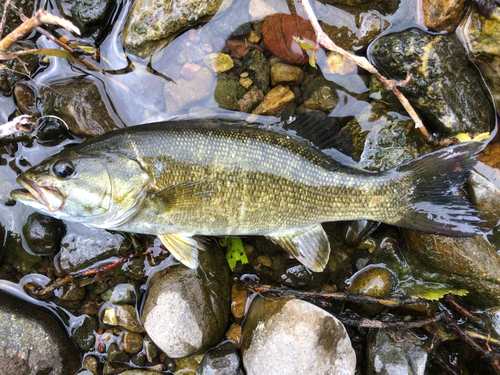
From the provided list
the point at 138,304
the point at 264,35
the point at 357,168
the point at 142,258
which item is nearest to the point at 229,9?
the point at 264,35

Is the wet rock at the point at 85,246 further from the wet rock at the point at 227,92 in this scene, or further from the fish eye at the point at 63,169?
the wet rock at the point at 227,92

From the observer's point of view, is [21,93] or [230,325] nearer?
[21,93]

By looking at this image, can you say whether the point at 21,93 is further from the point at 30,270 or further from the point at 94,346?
the point at 94,346

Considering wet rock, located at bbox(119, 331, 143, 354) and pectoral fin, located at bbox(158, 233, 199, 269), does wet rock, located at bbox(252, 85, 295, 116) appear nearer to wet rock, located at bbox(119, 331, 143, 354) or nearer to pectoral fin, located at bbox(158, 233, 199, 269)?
pectoral fin, located at bbox(158, 233, 199, 269)

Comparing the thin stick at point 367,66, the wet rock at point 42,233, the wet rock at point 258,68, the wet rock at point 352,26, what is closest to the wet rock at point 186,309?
the wet rock at point 42,233

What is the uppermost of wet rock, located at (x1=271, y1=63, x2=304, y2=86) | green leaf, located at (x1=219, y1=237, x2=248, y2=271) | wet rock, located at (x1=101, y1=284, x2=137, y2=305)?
wet rock, located at (x1=271, y1=63, x2=304, y2=86)

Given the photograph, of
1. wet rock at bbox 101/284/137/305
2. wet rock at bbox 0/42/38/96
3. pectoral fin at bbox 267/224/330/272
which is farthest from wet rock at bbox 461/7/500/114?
wet rock at bbox 0/42/38/96

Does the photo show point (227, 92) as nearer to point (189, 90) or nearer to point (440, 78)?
point (189, 90)
